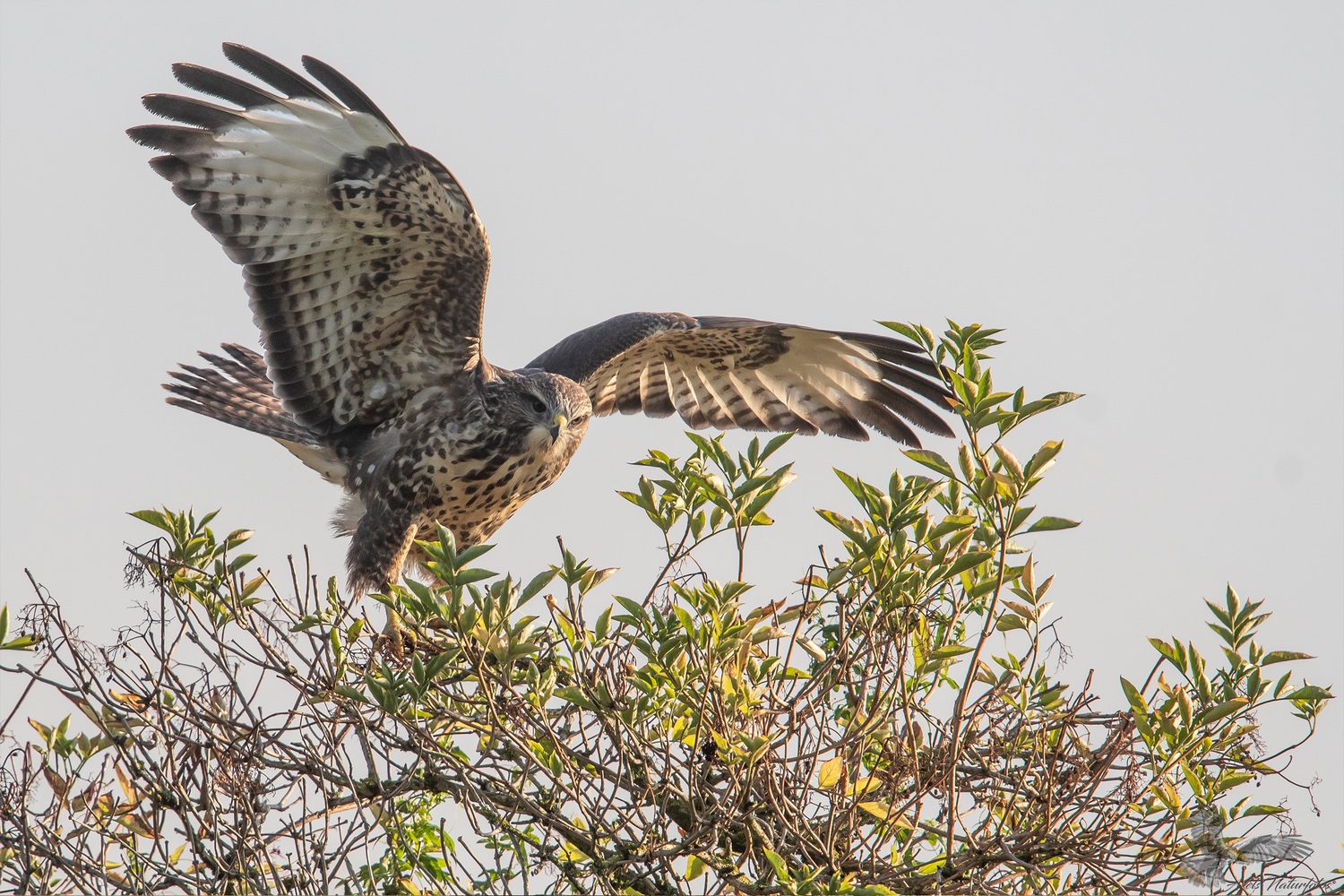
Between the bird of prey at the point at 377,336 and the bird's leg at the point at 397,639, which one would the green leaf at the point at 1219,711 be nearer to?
the bird's leg at the point at 397,639

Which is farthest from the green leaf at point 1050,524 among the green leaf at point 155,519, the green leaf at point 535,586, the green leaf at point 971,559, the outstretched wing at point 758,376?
the outstretched wing at point 758,376

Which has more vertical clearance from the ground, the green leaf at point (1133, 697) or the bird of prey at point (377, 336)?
the bird of prey at point (377, 336)

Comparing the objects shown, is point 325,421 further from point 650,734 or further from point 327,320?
point 650,734

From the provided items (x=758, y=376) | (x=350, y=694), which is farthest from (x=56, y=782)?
(x=758, y=376)

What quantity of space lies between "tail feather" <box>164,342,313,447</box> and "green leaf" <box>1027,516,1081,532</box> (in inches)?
162

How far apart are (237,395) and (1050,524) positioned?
4965mm

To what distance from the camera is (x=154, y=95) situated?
493 cm

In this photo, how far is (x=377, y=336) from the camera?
569 centimetres

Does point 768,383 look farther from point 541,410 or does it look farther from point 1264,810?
point 1264,810

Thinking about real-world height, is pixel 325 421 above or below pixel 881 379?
below

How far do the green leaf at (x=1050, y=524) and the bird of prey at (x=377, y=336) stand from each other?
2.93 metres

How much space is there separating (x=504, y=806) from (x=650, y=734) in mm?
409

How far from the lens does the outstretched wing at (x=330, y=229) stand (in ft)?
16.4

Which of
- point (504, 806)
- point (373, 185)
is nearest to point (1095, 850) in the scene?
point (504, 806)
